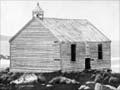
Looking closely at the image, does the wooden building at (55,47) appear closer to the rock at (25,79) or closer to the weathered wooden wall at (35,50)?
the weathered wooden wall at (35,50)

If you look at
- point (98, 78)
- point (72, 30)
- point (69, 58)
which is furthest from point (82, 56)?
point (98, 78)

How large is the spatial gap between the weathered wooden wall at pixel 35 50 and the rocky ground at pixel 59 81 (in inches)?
75.4

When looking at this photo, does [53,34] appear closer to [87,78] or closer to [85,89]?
[87,78]

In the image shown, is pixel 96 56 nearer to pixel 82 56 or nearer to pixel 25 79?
pixel 82 56

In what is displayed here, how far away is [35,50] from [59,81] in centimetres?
945

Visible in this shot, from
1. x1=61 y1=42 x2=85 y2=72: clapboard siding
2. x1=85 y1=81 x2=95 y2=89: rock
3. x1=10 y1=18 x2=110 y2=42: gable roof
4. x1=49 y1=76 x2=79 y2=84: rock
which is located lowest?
x1=85 y1=81 x2=95 y2=89: rock

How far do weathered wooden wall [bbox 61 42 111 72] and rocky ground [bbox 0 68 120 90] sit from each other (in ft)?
3.92

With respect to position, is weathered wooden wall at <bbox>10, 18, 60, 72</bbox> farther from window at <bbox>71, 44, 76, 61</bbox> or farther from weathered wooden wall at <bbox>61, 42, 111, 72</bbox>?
window at <bbox>71, 44, 76, 61</bbox>

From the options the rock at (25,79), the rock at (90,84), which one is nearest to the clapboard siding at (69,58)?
the rock at (25,79)

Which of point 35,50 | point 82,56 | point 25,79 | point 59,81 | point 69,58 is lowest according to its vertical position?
point 59,81

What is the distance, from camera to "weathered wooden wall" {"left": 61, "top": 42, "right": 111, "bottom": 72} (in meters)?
52.3

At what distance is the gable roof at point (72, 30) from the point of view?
53525 millimetres

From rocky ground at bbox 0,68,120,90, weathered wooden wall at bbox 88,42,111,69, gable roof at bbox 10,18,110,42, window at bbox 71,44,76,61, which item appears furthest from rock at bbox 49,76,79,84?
weathered wooden wall at bbox 88,42,111,69

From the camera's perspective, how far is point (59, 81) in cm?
4528
